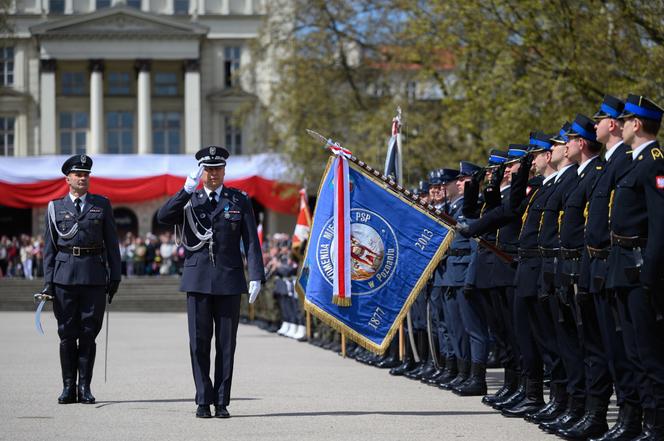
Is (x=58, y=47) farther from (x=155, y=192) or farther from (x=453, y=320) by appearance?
(x=453, y=320)

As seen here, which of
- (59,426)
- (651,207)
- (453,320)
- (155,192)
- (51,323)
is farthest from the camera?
(155,192)

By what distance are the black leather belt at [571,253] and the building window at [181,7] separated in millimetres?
69371

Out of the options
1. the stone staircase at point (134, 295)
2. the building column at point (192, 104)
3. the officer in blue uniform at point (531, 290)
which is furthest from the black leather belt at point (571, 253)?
the building column at point (192, 104)

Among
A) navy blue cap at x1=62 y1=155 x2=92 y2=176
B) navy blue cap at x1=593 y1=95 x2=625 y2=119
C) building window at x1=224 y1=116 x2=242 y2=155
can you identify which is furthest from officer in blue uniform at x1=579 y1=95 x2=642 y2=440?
building window at x1=224 y1=116 x2=242 y2=155

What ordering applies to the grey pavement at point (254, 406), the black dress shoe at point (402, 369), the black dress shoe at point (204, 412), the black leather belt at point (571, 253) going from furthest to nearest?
the black dress shoe at point (402, 369) < the black dress shoe at point (204, 412) < the grey pavement at point (254, 406) < the black leather belt at point (571, 253)

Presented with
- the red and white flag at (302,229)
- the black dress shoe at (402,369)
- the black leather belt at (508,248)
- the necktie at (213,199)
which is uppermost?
the necktie at (213,199)

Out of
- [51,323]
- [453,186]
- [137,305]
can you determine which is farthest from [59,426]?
[137,305]

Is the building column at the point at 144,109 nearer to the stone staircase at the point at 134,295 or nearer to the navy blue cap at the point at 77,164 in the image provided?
the stone staircase at the point at 134,295

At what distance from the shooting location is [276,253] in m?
27.7

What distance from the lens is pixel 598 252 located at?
8.98 metres

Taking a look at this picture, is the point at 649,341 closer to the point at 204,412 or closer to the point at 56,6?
the point at 204,412

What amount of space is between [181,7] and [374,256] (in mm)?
67293

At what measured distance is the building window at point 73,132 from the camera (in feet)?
247

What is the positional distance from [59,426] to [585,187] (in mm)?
4421
